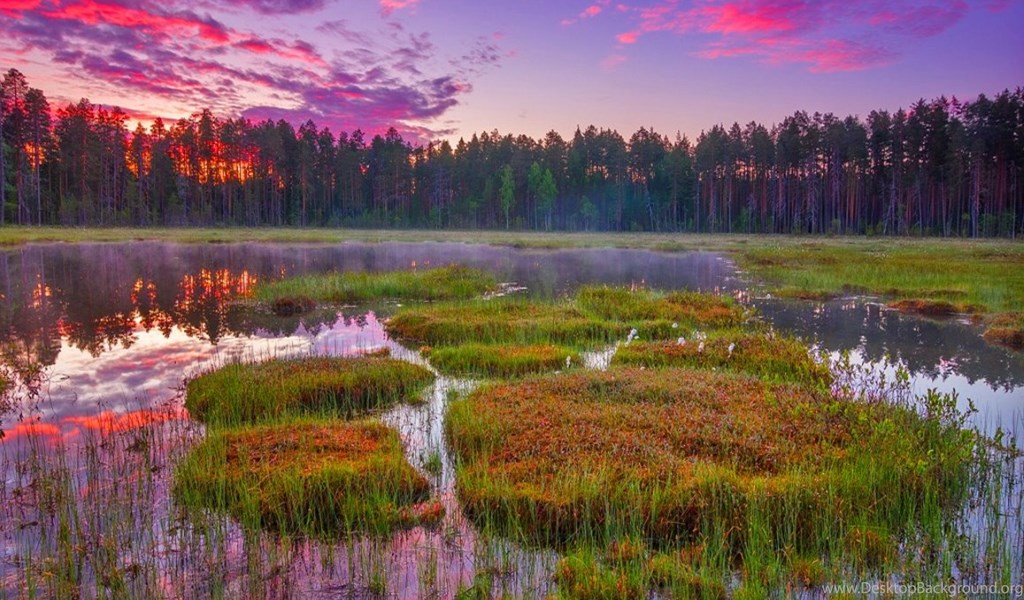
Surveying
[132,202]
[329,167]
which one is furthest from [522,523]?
[329,167]

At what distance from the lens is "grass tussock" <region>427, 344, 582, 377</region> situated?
14.7m

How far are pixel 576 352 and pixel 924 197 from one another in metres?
93.0

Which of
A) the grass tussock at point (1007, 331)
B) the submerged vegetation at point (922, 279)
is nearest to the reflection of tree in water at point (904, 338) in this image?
the grass tussock at point (1007, 331)

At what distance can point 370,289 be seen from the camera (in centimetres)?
2828

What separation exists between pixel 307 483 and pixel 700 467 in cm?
484

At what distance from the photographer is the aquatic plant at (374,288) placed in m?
27.1

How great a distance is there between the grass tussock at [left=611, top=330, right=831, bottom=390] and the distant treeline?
7545 cm

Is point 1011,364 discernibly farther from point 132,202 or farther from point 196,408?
point 132,202

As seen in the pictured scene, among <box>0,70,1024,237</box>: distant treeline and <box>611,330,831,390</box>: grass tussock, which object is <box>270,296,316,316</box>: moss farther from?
<box>0,70,1024,237</box>: distant treeline

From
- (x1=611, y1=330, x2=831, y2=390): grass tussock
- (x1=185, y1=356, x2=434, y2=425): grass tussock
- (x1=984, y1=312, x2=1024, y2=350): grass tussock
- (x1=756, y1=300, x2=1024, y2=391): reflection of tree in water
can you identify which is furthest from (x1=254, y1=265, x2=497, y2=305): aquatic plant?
(x1=984, y1=312, x2=1024, y2=350): grass tussock

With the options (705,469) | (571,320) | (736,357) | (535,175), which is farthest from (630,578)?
(535,175)

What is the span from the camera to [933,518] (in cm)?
690

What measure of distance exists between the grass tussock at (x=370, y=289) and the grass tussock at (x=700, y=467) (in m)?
17.4

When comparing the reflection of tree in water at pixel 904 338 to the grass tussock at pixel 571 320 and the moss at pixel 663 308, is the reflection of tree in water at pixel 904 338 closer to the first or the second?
the moss at pixel 663 308
